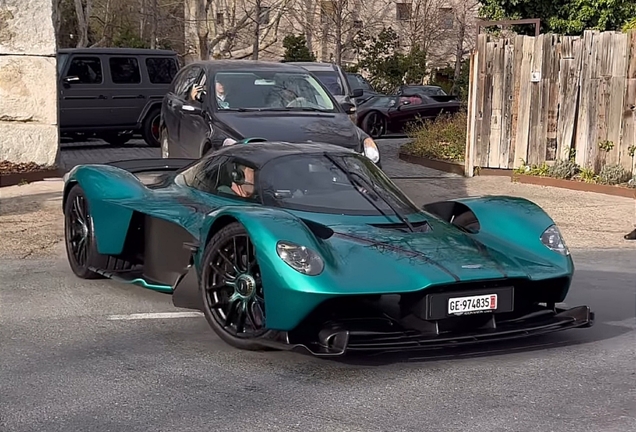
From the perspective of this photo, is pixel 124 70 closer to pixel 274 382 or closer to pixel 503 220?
pixel 503 220

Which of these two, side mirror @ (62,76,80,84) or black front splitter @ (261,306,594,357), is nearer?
black front splitter @ (261,306,594,357)

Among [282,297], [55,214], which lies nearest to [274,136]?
[55,214]

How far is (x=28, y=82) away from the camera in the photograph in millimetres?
14188

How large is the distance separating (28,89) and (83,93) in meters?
5.39

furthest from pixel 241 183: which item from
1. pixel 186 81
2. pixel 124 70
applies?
pixel 124 70

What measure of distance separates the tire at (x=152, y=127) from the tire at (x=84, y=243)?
1192 cm

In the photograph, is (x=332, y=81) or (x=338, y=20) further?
(x=338, y=20)

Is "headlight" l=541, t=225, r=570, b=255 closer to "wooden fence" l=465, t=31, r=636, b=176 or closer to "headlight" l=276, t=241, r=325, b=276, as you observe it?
"headlight" l=276, t=241, r=325, b=276

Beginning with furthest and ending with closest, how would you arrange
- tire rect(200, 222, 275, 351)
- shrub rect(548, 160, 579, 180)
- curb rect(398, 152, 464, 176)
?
curb rect(398, 152, 464, 176) < shrub rect(548, 160, 579, 180) < tire rect(200, 222, 275, 351)

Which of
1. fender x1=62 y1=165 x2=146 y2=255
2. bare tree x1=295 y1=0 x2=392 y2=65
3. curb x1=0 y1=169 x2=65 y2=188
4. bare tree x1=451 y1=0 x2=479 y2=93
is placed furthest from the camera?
bare tree x1=451 y1=0 x2=479 y2=93

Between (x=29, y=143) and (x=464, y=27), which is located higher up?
(x=464, y=27)

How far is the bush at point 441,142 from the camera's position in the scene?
58.1ft

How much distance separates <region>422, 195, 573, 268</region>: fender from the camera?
21.2 ft

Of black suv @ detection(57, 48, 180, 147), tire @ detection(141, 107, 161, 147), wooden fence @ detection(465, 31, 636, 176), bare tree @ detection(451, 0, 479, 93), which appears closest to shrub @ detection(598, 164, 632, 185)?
wooden fence @ detection(465, 31, 636, 176)
